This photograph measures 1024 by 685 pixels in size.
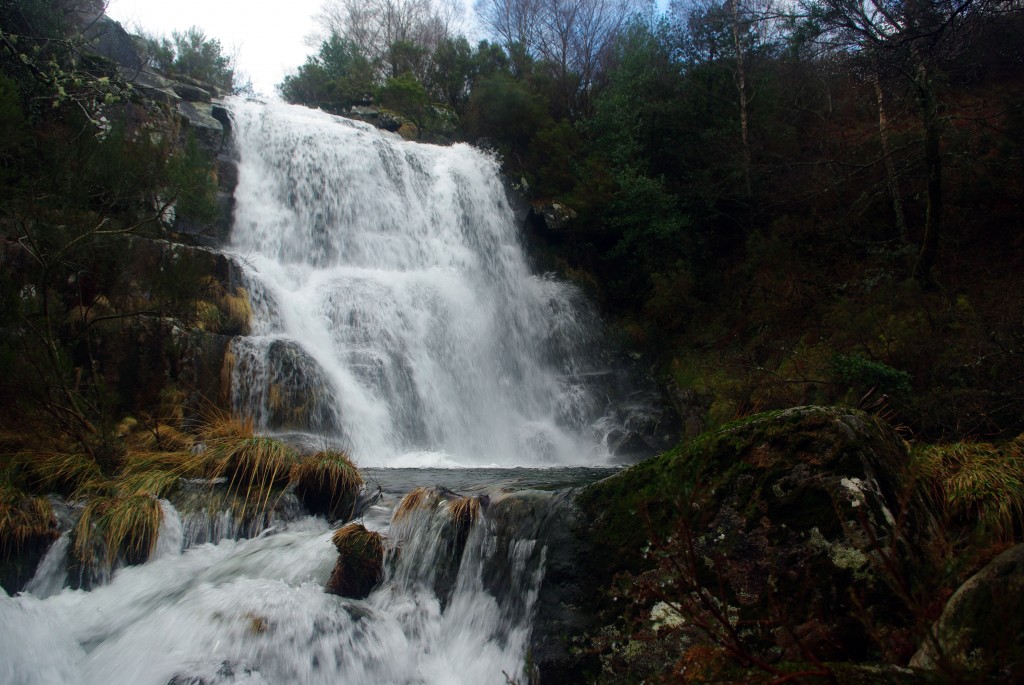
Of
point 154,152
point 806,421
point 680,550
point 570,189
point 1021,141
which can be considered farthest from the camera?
point 570,189

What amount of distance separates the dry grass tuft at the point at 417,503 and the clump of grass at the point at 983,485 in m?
3.74

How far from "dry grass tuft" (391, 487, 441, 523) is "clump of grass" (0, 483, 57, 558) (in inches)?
121

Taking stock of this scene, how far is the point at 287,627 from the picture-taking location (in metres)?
4.11

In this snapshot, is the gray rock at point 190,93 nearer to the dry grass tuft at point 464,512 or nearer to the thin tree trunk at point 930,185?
the dry grass tuft at point 464,512

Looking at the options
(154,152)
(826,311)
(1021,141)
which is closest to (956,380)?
(826,311)

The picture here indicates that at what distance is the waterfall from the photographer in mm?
10641

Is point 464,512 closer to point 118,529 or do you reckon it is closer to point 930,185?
point 118,529

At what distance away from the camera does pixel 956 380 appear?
7824 mm

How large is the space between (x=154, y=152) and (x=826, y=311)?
41.1 ft

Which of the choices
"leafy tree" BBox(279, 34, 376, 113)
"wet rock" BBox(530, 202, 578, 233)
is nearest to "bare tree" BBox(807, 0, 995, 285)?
"wet rock" BBox(530, 202, 578, 233)

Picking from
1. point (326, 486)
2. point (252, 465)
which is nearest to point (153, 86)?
point (252, 465)

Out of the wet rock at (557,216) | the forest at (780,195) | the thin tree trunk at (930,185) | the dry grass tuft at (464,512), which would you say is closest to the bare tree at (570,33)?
the forest at (780,195)

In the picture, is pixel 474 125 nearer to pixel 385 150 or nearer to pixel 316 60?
pixel 385 150

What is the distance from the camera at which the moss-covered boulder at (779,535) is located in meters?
2.64
